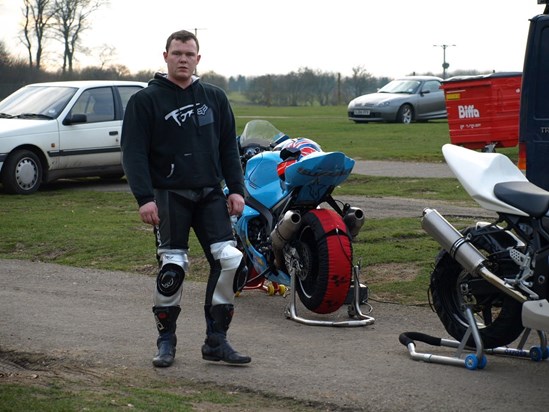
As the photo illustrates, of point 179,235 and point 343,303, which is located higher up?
point 179,235

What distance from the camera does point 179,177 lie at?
6.55 meters

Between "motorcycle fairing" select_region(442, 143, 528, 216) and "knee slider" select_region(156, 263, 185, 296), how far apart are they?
5.53 ft

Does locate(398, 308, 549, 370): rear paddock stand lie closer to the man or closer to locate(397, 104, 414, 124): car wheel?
the man

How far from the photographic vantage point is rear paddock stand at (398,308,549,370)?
20.7ft

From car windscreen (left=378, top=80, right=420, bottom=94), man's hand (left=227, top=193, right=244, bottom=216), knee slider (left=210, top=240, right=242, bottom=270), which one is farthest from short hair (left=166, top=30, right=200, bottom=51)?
car windscreen (left=378, top=80, right=420, bottom=94)

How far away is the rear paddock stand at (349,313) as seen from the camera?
7.56 meters

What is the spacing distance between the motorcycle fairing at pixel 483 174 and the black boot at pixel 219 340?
154 centimetres

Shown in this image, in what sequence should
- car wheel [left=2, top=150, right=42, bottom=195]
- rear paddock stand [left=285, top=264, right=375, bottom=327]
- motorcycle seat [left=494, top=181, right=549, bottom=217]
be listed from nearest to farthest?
motorcycle seat [left=494, top=181, right=549, bottom=217]
rear paddock stand [left=285, top=264, right=375, bottom=327]
car wheel [left=2, top=150, right=42, bottom=195]

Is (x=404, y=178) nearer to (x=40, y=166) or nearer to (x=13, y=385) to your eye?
(x=40, y=166)

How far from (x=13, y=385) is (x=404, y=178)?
11875 mm

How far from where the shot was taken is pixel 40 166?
53.8 ft

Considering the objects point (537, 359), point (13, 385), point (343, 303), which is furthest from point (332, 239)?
point (13, 385)

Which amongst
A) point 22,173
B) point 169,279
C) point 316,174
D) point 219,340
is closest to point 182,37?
point 169,279

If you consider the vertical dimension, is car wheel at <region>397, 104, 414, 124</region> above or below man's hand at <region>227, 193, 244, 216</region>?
below
